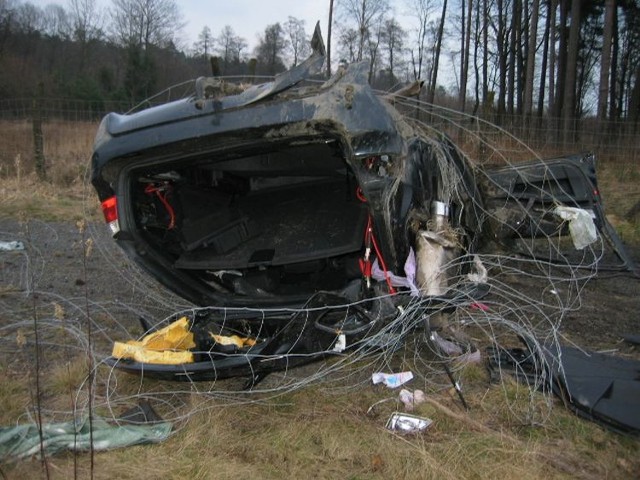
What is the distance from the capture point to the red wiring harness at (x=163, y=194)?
3648 millimetres

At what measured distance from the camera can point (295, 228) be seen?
405cm

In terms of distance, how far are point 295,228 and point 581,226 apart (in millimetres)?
2265

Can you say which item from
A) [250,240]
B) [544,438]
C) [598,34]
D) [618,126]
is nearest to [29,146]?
[250,240]

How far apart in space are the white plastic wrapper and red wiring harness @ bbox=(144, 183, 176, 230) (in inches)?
120

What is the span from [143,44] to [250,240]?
4957cm

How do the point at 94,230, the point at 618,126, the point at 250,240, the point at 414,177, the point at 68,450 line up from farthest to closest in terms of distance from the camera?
the point at 618,126
the point at 94,230
the point at 250,240
the point at 414,177
the point at 68,450

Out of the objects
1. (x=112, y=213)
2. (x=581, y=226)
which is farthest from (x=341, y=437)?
(x=581, y=226)

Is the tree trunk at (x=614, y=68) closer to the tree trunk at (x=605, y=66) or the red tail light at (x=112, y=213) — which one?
the tree trunk at (x=605, y=66)

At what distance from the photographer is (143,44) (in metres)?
48.3

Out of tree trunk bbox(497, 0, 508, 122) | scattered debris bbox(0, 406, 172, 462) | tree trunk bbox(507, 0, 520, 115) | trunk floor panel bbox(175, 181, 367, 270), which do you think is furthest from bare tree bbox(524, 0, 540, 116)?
scattered debris bbox(0, 406, 172, 462)

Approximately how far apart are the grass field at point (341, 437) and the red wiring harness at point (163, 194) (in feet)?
3.41

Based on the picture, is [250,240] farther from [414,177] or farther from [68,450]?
[68,450]

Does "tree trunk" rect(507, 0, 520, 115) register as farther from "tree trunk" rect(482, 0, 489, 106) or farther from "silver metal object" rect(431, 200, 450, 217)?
"silver metal object" rect(431, 200, 450, 217)

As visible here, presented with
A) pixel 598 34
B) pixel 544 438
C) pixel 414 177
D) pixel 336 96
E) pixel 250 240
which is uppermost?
pixel 598 34
